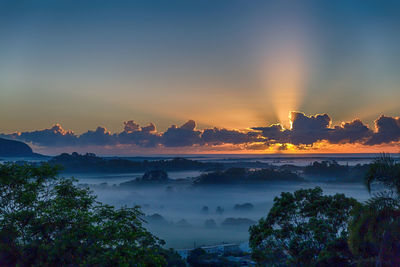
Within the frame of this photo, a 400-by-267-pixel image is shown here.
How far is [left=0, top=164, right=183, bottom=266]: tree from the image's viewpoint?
15398 mm

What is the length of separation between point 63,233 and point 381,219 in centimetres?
1324

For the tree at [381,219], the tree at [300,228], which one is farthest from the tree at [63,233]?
the tree at [381,219]

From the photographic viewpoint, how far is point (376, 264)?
43.2ft

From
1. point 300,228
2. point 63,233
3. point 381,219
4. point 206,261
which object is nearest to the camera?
point 381,219

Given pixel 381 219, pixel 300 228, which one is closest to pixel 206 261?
pixel 300 228

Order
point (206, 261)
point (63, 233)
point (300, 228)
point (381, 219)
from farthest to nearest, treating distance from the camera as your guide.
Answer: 1. point (206, 261)
2. point (300, 228)
3. point (63, 233)
4. point (381, 219)

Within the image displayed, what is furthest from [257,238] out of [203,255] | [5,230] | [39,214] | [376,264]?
[203,255]

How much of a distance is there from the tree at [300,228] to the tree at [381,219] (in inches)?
214

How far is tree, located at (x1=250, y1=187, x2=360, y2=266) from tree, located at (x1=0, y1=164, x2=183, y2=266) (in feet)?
23.4

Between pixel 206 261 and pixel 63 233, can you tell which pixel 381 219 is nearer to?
pixel 63 233

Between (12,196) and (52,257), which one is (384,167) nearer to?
(52,257)

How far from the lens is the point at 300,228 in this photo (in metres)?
21.0

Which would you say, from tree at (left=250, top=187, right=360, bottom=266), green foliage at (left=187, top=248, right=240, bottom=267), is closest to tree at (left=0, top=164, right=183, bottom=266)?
tree at (left=250, top=187, right=360, bottom=266)

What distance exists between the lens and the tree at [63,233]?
15398mm
